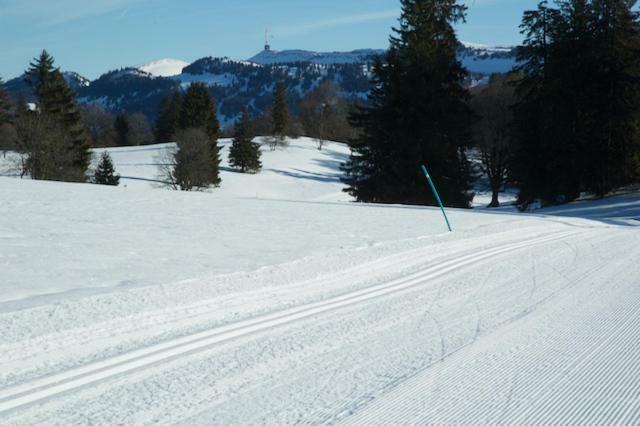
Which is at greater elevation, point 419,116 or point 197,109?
point 197,109

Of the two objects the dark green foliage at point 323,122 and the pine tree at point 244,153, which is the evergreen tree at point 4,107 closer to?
the pine tree at point 244,153

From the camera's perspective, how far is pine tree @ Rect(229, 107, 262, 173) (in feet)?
221

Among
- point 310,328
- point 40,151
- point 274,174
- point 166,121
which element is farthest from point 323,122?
point 310,328

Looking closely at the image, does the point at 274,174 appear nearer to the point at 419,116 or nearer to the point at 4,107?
the point at 4,107

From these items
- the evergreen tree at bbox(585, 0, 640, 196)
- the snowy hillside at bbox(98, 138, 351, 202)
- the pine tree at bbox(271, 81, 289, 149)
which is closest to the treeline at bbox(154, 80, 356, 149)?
the pine tree at bbox(271, 81, 289, 149)

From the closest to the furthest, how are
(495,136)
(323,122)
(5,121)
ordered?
(495,136) < (5,121) < (323,122)

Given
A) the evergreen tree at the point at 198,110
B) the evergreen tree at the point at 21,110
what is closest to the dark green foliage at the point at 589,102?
the evergreen tree at the point at 21,110

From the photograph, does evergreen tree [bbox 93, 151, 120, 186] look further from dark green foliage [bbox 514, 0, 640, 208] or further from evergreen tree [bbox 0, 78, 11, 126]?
dark green foliage [bbox 514, 0, 640, 208]

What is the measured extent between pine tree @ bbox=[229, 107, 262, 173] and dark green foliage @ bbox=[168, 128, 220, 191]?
14883mm

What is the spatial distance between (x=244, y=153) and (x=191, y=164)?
57.0ft

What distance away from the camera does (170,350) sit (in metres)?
5.16

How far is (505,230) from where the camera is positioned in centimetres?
1445

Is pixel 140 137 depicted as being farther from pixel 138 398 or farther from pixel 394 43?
pixel 138 398

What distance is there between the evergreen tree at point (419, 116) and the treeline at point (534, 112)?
6cm
